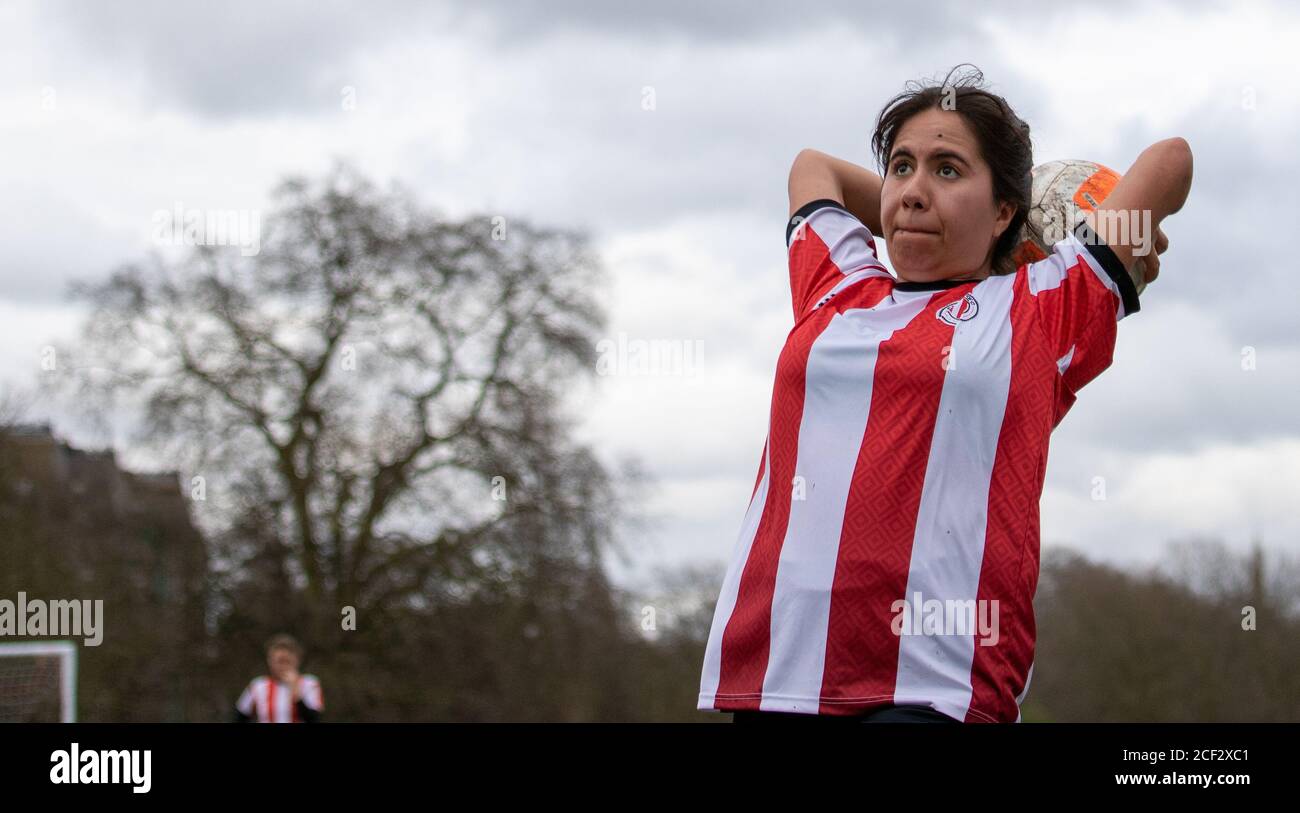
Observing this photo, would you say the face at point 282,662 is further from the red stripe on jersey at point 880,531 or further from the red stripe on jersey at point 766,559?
the red stripe on jersey at point 880,531

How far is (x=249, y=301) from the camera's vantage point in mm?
25672

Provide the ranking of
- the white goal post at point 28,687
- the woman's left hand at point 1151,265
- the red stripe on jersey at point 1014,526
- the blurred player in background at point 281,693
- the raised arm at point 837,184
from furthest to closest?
the white goal post at point 28,687, the blurred player in background at point 281,693, the raised arm at point 837,184, the woman's left hand at point 1151,265, the red stripe on jersey at point 1014,526

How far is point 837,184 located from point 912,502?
43.3 inches

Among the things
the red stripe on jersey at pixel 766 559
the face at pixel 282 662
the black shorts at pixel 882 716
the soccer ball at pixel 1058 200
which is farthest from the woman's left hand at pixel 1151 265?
the face at pixel 282 662

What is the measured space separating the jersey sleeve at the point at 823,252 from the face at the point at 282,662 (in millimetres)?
11432

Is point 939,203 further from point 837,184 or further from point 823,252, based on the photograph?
point 837,184

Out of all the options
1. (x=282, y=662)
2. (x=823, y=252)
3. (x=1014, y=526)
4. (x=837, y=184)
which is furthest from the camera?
(x=282, y=662)

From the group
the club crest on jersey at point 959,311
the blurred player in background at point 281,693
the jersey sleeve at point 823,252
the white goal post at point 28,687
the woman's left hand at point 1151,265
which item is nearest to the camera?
the club crest on jersey at point 959,311

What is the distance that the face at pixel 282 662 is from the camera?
13766 mm

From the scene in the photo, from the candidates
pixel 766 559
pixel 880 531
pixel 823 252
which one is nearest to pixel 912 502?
pixel 880 531

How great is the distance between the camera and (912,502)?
262 centimetres

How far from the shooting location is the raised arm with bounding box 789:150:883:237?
342cm
